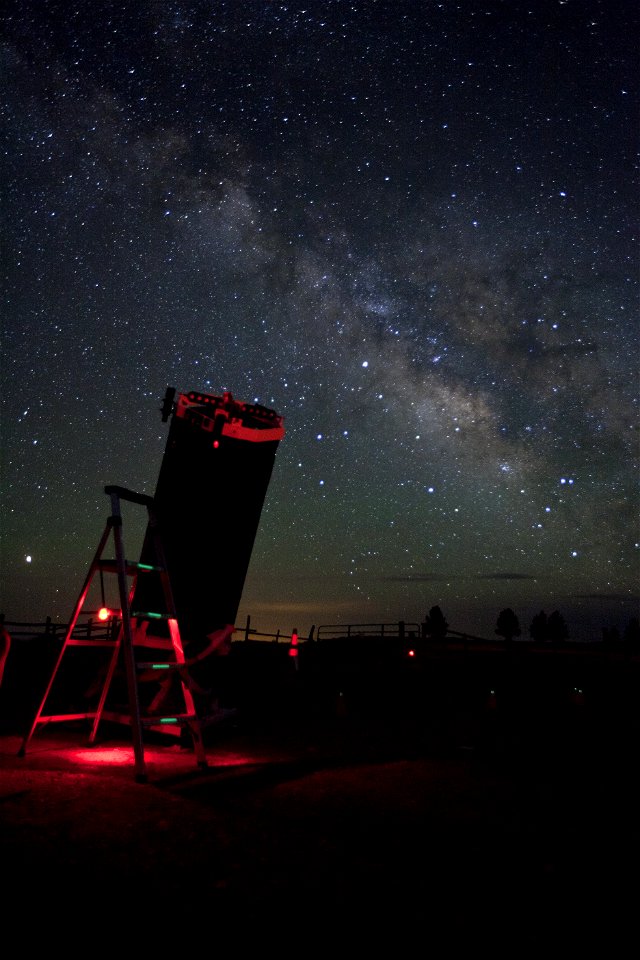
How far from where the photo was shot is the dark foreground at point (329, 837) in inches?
133

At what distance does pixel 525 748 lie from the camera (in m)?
9.17

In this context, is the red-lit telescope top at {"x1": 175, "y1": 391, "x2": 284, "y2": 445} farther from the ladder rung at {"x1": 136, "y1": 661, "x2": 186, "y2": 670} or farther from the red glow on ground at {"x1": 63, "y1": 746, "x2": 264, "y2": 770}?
the red glow on ground at {"x1": 63, "y1": 746, "x2": 264, "y2": 770}

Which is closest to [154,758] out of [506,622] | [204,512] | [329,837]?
[204,512]

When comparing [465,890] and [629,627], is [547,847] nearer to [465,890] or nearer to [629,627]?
[465,890]

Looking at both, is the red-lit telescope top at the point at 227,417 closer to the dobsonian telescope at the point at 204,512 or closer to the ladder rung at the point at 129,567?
the dobsonian telescope at the point at 204,512

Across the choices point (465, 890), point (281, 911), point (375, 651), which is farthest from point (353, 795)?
point (375, 651)

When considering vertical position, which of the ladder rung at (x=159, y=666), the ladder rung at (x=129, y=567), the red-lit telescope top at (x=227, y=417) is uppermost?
the red-lit telescope top at (x=227, y=417)

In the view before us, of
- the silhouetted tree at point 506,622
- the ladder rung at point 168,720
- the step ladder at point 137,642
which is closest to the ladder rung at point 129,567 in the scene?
the step ladder at point 137,642

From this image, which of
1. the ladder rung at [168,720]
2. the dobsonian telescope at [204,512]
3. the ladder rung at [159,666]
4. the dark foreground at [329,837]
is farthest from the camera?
the dobsonian telescope at [204,512]

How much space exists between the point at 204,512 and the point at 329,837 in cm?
450

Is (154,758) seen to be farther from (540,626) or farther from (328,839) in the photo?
(540,626)

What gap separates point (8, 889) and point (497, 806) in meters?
4.20

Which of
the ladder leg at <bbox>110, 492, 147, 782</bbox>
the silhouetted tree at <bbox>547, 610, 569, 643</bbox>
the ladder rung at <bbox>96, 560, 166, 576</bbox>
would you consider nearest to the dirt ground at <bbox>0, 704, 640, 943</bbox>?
the ladder leg at <bbox>110, 492, 147, 782</bbox>

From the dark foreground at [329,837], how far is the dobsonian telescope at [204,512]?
188 centimetres
